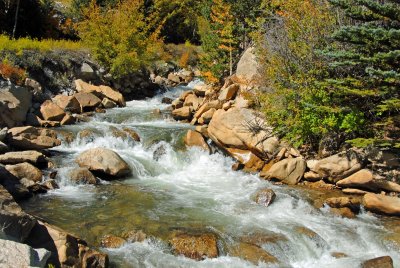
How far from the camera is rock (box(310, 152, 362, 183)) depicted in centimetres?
1312

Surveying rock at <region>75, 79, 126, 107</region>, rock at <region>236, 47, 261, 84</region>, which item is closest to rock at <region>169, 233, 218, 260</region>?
rock at <region>236, 47, 261, 84</region>

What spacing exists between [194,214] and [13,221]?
493 cm

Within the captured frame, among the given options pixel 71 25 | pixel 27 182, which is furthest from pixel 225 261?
pixel 71 25

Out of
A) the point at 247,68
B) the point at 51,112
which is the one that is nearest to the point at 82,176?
the point at 51,112

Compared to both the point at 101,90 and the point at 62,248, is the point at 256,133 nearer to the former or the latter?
the point at 62,248

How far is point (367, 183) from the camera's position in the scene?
12.6 metres

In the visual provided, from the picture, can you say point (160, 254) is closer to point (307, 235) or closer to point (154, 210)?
point (154, 210)

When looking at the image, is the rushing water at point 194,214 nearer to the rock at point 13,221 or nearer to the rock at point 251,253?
the rock at point 251,253

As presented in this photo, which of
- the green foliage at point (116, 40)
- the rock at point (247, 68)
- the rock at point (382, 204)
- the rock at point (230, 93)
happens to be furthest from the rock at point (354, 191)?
the green foliage at point (116, 40)

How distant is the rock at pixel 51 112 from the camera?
17.8 meters

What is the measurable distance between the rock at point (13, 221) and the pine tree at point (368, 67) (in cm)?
897

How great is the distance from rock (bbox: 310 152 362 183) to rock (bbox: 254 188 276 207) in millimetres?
2476

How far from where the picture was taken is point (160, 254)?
28.3 feet

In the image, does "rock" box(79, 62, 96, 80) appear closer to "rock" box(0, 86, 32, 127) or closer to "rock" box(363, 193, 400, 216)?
"rock" box(0, 86, 32, 127)
